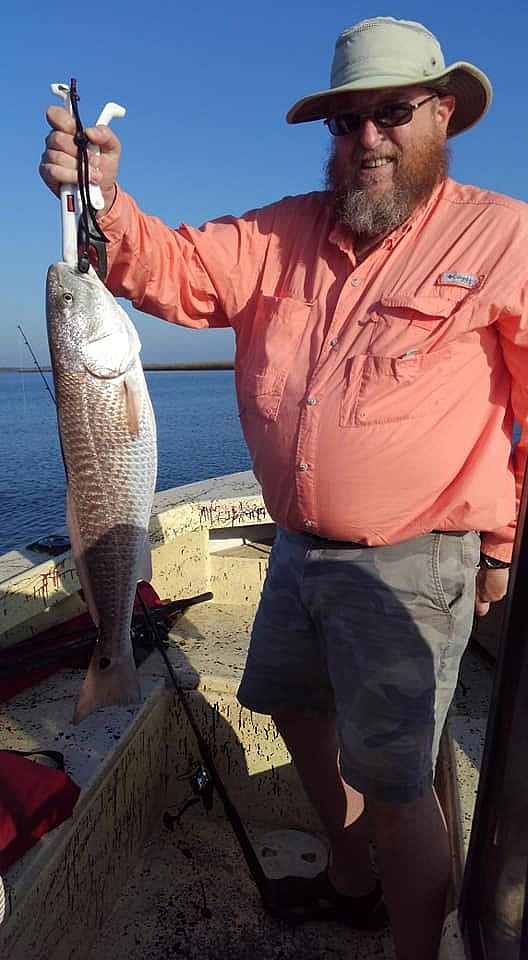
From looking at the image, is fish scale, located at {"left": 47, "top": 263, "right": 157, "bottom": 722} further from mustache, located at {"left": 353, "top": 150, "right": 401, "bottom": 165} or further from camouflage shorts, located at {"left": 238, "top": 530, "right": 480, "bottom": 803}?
mustache, located at {"left": 353, "top": 150, "right": 401, "bottom": 165}

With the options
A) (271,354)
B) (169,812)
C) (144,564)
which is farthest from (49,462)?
(271,354)

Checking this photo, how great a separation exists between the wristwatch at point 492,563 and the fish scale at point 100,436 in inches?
47.5

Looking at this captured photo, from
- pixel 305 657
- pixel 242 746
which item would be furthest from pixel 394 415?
pixel 242 746

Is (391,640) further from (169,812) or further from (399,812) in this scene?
(169,812)

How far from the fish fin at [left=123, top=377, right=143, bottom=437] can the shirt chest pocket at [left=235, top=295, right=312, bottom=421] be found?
1.22 ft

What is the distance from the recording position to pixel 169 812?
333cm

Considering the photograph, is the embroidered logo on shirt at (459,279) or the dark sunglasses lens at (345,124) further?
the dark sunglasses lens at (345,124)

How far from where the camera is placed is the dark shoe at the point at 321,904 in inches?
107

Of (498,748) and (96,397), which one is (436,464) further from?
(96,397)

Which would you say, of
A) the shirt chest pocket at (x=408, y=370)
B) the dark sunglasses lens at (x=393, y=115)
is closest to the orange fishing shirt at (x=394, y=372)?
the shirt chest pocket at (x=408, y=370)

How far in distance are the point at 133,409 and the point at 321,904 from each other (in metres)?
2.08

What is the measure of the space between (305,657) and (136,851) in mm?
1329

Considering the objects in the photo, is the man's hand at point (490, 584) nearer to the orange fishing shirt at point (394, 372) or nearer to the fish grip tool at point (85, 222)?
the orange fishing shirt at point (394, 372)

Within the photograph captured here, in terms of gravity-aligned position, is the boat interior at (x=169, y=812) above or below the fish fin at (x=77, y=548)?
below
